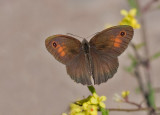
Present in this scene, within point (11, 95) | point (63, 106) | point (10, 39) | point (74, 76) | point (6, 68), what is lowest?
point (74, 76)

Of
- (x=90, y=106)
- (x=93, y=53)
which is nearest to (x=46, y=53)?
(x=93, y=53)

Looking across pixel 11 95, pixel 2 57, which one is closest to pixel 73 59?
pixel 11 95

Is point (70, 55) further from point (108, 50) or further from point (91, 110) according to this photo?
point (91, 110)

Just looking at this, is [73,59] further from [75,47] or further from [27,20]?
[27,20]

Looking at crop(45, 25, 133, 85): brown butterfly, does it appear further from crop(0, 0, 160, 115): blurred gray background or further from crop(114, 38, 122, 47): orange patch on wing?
crop(0, 0, 160, 115): blurred gray background

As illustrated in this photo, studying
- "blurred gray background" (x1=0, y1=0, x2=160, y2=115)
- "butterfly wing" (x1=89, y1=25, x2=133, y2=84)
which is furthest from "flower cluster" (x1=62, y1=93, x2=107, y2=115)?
"blurred gray background" (x1=0, y1=0, x2=160, y2=115)

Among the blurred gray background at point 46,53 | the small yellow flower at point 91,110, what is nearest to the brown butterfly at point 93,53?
the small yellow flower at point 91,110

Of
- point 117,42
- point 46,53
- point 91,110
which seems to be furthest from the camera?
point 46,53
